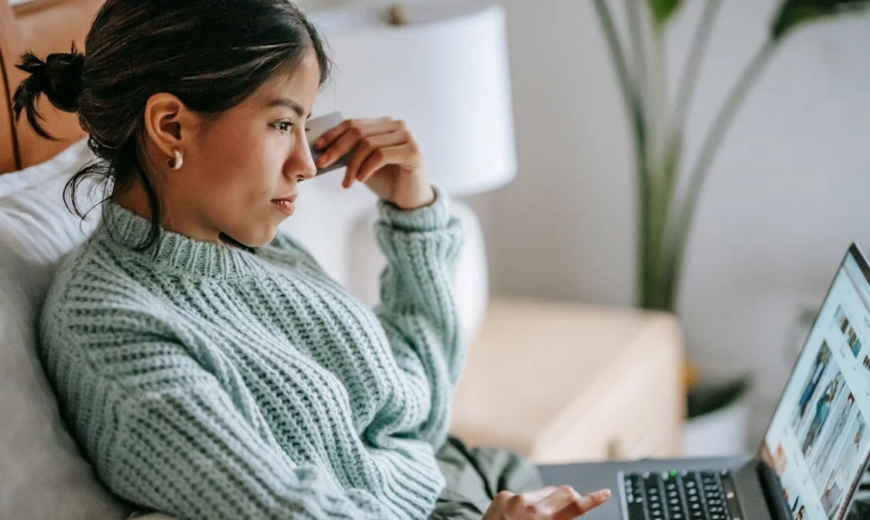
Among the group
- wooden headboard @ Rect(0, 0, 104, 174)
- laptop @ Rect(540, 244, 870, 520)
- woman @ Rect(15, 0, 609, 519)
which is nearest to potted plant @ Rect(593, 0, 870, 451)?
laptop @ Rect(540, 244, 870, 520)

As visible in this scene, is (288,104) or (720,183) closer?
(288,104)

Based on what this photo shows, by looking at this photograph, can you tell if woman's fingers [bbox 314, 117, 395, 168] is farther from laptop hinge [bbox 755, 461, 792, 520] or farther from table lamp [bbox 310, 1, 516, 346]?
laptop hinge [bbox 755, 461, 792, 520]

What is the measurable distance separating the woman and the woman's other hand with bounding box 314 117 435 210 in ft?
0.51

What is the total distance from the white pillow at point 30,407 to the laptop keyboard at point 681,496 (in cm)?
58

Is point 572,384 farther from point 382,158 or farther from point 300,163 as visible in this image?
point 300,163

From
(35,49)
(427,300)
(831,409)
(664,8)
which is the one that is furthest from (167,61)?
(664,8)

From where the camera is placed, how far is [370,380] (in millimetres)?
1123

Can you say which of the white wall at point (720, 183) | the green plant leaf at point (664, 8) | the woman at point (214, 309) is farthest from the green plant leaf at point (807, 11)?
the woman at point (214, 309)

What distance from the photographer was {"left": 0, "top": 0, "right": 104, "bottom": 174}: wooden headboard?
1.11 metres

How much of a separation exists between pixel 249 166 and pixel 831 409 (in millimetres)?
628

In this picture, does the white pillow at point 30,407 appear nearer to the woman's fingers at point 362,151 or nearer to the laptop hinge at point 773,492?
the woman's fingers at point 362,151

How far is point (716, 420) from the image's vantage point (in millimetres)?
2182

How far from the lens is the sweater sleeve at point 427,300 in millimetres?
1284

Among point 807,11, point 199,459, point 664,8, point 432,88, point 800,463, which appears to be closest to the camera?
point 199,459
